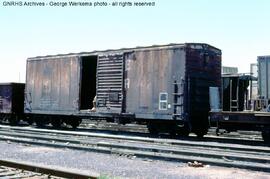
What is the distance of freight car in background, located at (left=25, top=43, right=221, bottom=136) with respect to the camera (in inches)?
632

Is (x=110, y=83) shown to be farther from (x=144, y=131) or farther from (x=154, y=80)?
(x=144, y=131)

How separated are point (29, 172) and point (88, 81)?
13490 mm

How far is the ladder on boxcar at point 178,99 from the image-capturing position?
15.8 meters

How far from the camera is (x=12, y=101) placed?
79.7ft

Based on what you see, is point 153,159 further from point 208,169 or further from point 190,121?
point 190,121

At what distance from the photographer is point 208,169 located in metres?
8.57

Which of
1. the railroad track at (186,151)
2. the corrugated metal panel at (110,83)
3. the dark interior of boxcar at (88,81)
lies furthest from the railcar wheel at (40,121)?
the railroad track at (186,151)

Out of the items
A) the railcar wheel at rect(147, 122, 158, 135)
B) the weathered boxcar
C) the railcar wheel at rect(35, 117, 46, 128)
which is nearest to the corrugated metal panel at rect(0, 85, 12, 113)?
the weathered boxcar

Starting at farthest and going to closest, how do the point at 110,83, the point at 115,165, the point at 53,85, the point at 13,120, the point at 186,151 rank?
the point at 13,120 < the point at 53,85 < the point at 110,83 < the point at 186,151 < the point at 115,165

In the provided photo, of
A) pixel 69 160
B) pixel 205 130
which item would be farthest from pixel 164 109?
pixel 69 160

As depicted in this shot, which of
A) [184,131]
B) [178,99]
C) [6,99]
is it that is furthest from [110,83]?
[6,99]

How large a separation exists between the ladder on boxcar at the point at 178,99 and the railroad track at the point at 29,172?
911 cm

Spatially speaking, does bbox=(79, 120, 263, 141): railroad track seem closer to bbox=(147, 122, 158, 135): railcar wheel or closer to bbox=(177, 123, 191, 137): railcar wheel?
bbox=(177, 123, 191, 137): railcar wheel

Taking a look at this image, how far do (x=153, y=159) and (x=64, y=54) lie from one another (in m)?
12.2
